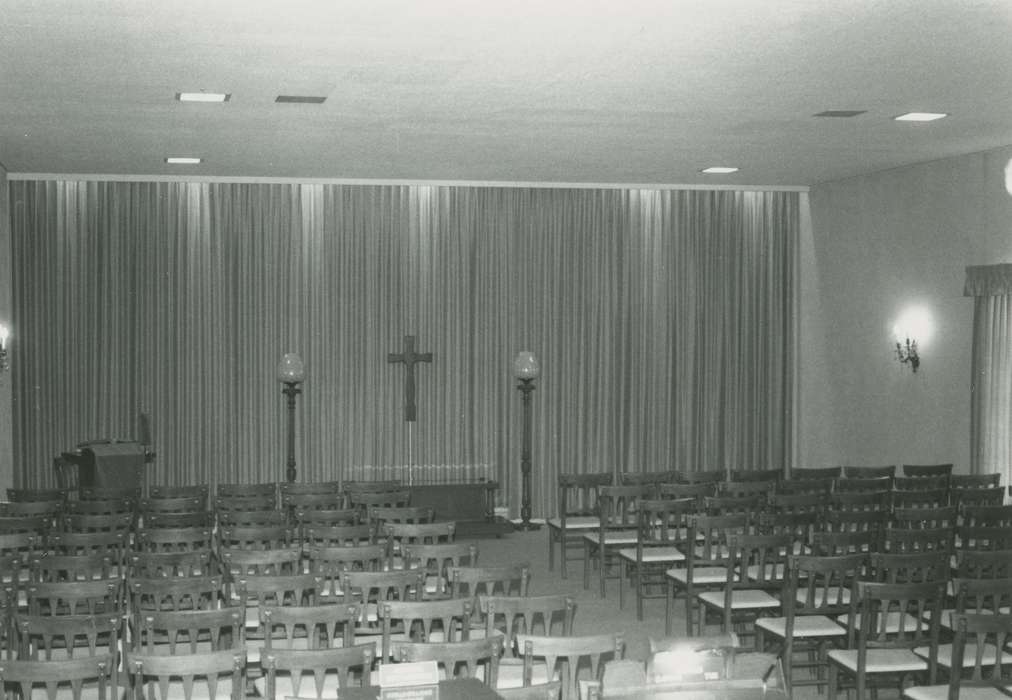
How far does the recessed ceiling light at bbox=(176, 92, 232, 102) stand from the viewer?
9.82 metres

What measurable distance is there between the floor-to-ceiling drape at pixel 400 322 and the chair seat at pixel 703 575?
746 centimetres

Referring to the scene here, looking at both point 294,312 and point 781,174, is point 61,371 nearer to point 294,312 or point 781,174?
point 294,312

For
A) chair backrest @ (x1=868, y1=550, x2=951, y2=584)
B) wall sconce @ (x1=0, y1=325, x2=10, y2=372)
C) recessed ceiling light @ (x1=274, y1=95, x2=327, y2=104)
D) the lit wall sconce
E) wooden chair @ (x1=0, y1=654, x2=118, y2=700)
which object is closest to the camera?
wooden chair @ (x1=0, y1=654, x2=118, y2=700)

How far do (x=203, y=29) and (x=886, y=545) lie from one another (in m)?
5.28

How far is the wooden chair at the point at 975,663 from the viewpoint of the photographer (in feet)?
18.2

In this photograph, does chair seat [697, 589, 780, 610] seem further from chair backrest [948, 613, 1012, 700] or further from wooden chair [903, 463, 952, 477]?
wooden chair [903, 463, 952, 477]

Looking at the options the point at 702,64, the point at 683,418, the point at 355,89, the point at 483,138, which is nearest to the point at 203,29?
the point at 355,89

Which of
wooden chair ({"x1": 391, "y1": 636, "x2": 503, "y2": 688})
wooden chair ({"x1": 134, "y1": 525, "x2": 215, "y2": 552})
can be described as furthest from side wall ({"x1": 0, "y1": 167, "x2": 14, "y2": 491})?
wooden chair ({"x1": 391, "y1": 636, "x2": 503, "y2": 688})

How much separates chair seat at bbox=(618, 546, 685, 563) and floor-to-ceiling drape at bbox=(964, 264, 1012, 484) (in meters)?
4.35

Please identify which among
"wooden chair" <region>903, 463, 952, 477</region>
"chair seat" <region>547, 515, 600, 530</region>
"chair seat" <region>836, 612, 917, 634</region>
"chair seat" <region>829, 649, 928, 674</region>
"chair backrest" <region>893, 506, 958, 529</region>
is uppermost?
"wooden chair" <region>903, 463, 952, 477</region>

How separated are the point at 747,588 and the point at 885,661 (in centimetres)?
171

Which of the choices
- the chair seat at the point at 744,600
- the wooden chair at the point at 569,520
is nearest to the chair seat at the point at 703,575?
the chair seat at the point at 744,600

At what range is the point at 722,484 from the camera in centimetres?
1058

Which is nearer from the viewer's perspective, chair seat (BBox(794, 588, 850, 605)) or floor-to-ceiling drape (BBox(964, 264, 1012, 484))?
chair seat (BBox(794, 588, 850, 605))
